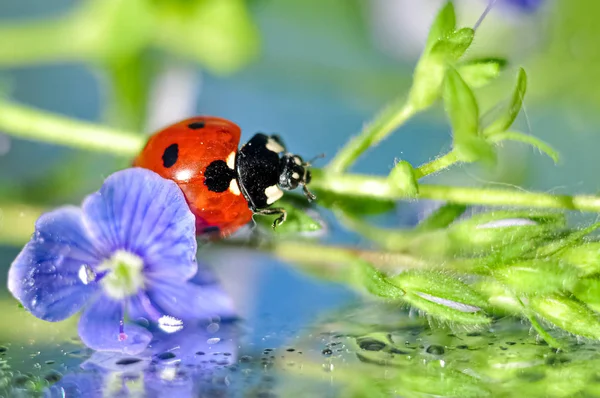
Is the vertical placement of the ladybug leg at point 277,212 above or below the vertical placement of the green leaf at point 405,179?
above

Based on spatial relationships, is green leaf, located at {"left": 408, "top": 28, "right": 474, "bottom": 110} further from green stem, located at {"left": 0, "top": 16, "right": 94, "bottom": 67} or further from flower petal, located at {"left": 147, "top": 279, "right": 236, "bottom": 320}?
green stem, located at {"left": 0, "top": 16, "right": 94, "bottom": 67}

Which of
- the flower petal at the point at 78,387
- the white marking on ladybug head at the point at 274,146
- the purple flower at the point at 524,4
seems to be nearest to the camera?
the flower petal at the point at 78,387

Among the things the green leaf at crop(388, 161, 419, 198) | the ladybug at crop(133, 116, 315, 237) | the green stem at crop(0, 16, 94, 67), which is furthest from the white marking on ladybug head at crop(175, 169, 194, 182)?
the green stem at crop(0, 16, 94, 67)

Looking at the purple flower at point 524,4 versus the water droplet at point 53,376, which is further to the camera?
the purple flower at point 524,4

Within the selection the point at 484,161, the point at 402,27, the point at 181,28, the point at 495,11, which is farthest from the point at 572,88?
the point at 484,161

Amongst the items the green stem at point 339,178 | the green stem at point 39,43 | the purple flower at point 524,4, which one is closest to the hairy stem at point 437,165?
the green stem at point 339,178

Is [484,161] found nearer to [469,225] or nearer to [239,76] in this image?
[469,225]

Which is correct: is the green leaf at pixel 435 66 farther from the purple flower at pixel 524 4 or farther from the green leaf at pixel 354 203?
the purple flower at pixel 524 4
